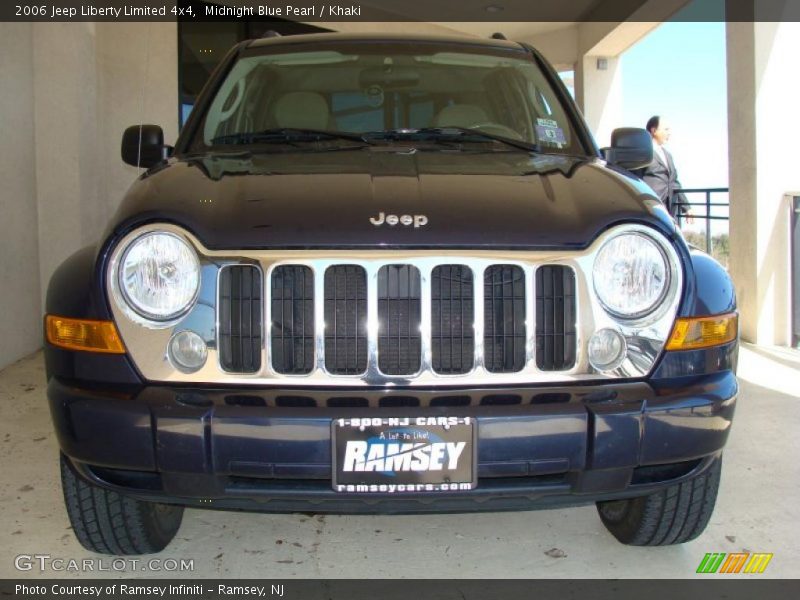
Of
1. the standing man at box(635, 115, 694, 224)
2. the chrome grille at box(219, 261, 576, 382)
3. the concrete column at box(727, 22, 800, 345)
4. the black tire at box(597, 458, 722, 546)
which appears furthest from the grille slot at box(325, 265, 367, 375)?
the standing man at box(635, 115, 694, 224)

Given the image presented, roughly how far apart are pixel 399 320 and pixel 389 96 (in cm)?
150

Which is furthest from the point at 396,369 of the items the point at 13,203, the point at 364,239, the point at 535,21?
the point at 535,21

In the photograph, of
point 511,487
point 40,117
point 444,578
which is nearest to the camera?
point 511,487

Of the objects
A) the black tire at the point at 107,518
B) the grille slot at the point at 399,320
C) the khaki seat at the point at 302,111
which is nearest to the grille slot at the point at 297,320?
the grille slot at the point at 399,320

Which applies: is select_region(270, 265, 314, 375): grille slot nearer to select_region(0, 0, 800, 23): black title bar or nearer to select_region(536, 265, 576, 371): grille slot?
select_region(536, 265, 576, 371): grille slot

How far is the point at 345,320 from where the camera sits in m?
2.12

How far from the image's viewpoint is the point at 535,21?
1359cm

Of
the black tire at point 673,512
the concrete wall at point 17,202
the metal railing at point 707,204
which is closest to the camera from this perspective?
the black tire at point 673,512

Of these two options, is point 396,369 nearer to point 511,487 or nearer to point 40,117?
point 511,487

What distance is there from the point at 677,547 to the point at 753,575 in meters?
0.26

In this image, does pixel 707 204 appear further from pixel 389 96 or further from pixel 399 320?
pixel 399 320

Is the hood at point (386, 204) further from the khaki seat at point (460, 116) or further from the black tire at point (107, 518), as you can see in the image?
the black tire at point (107, 518)

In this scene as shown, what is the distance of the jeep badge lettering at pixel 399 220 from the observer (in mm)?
2145

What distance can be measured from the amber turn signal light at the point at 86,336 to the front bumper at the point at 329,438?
11 cm
